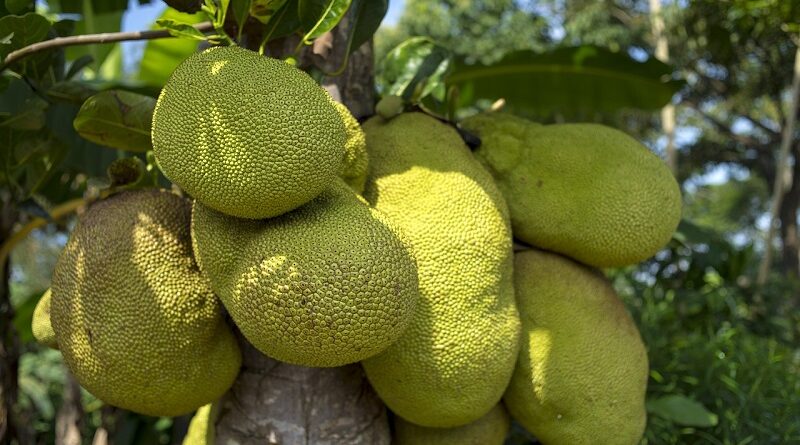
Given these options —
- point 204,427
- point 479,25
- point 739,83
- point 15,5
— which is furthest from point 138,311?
point 479,25

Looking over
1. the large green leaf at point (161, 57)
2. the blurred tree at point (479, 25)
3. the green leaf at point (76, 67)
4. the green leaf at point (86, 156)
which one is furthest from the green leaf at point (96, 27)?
the blurred tree at point (479, 25)

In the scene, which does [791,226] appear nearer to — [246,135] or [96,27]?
[96,27]

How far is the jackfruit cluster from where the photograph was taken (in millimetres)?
814

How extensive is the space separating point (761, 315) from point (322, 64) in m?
2.02

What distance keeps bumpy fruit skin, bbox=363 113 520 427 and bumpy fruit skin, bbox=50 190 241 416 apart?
25 cm

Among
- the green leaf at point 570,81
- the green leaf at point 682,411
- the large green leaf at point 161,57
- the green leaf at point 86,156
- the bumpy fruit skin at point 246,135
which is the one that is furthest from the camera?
the large green leaf at point 161,57

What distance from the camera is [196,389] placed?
1.02 meters

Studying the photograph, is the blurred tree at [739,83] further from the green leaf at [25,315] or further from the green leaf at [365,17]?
the green leaf at [25,315]

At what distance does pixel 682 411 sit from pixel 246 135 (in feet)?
4.00

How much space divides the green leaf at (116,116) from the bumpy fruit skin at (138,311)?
105 millimetres

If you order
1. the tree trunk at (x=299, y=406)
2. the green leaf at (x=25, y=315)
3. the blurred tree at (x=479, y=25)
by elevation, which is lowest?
the blurred tree at (x=479, y=25)

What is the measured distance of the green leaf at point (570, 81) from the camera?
2090 millimetres

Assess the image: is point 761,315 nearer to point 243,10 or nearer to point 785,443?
point 785,443

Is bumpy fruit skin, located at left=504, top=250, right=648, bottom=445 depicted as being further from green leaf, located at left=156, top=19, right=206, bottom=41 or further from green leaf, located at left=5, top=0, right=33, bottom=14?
green leaf, located at left=5, top=0, right=33, bottom=14
